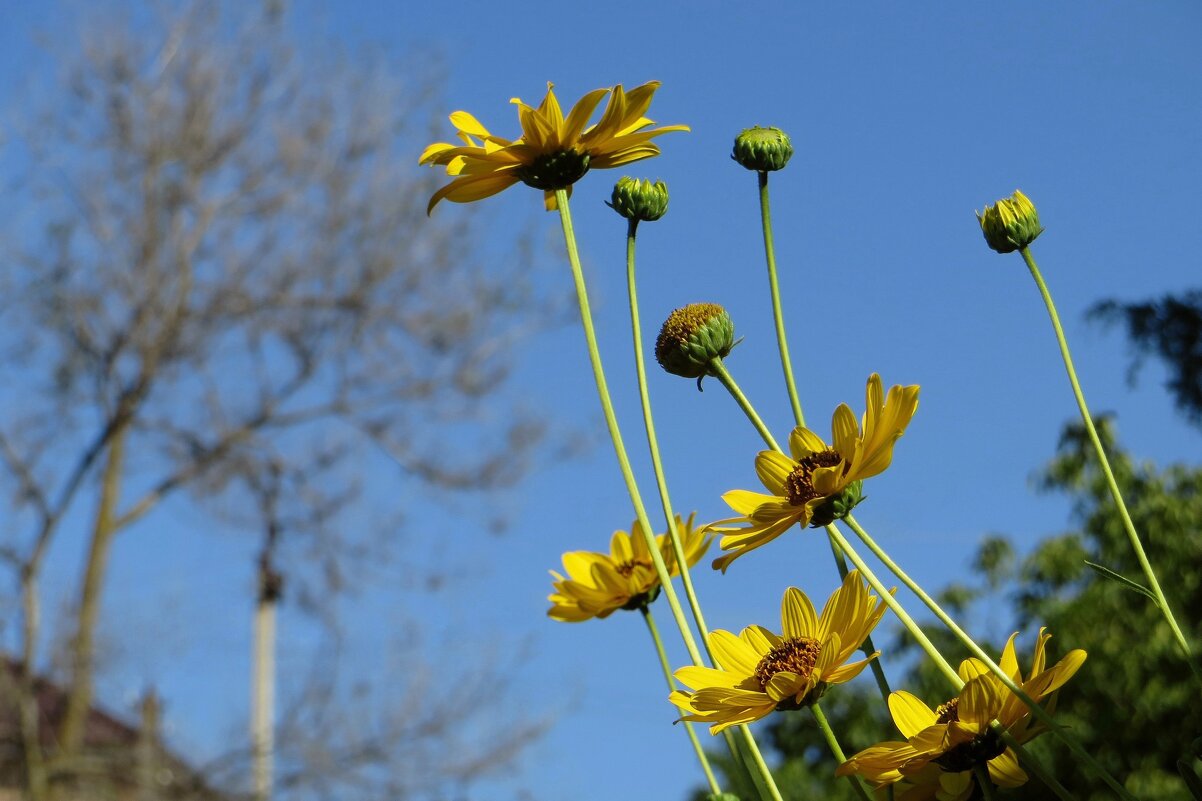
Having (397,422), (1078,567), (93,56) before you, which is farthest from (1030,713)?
(93,56)

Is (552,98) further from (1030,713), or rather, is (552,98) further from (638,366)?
(1030,713)

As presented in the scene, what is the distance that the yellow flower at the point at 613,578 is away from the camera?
84 cm

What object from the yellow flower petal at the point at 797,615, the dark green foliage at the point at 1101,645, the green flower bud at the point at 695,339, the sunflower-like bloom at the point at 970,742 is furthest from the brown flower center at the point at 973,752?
the dark green foliage at the point at 1101,645

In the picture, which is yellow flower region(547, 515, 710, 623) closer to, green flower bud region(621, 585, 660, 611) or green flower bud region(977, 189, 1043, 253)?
green flower bud region(621, 585, 660, 611)

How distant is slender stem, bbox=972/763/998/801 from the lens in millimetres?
498

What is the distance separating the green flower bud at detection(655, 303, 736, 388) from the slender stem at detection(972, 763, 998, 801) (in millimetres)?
252

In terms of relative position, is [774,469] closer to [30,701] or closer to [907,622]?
[907,622]

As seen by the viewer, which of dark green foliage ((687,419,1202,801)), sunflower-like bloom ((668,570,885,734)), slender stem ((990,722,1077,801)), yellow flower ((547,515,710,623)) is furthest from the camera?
dark green foliage ((687,419,1202,801))

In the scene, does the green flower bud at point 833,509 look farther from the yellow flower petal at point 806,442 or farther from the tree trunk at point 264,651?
the tree trunk at point 264,651

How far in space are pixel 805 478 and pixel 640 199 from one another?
246 mm

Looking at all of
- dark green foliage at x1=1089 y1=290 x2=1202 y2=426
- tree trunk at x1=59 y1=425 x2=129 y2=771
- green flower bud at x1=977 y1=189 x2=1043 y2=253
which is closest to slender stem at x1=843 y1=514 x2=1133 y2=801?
green flower bud at x1=977 y1=189 x2=1043 y2=253

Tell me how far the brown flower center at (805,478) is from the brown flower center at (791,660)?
0.07 meters

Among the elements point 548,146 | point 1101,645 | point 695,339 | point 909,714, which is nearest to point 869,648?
point 909,714

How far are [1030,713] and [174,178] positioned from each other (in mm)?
7455
